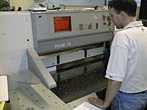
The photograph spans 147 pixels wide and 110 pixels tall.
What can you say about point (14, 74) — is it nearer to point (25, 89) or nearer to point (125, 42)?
point (25, 89)

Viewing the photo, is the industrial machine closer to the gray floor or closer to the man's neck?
the gray floor

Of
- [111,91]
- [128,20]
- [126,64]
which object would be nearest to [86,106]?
[111,91]

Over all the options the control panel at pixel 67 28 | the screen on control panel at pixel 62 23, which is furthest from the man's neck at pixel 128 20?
the screen on control panel at pixel 62 23

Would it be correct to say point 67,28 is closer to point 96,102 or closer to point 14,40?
point 14,40

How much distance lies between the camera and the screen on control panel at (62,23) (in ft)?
4.45

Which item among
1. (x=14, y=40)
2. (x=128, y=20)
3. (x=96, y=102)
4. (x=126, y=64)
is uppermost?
(x=128, y=20)

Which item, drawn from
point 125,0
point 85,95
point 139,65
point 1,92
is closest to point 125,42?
point 139,65

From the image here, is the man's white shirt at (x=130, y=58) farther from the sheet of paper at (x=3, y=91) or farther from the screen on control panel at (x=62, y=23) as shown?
the sheet of paper at (x=3, y=91)

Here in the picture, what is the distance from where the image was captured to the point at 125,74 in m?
1.42

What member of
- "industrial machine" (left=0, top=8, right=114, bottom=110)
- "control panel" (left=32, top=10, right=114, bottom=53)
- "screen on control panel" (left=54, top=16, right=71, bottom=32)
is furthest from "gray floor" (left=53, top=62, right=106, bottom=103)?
"screen on control panel" (left=54, top=16, right=71, bottom=32)

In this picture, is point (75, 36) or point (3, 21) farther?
point (75, 36)

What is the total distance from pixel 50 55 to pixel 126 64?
529mm

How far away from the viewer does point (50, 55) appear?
1.47 m

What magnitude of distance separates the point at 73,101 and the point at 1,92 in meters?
0.51
